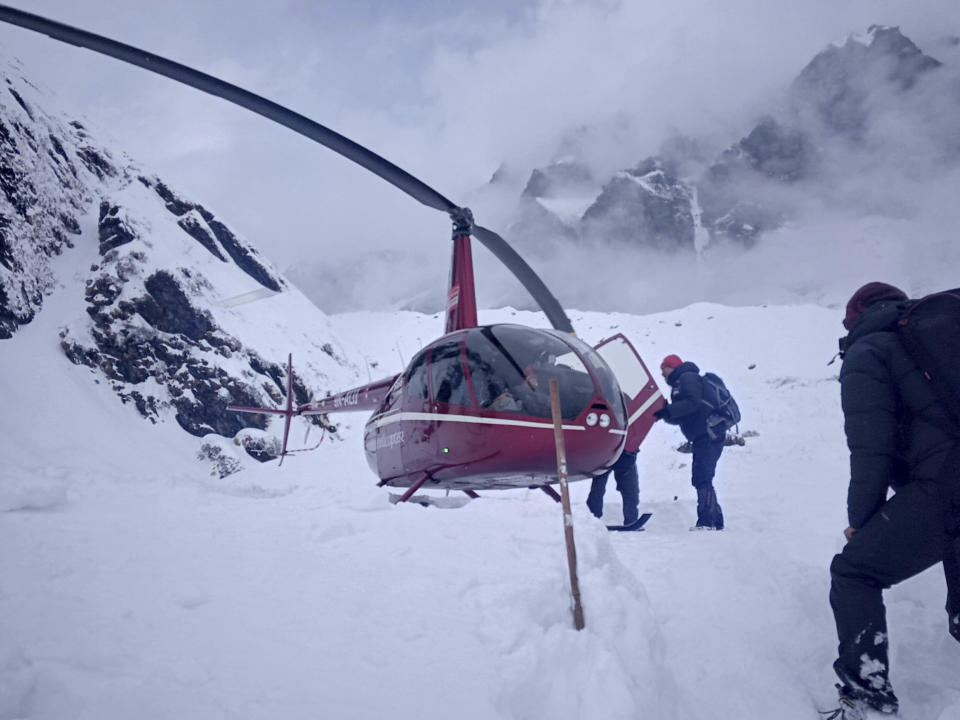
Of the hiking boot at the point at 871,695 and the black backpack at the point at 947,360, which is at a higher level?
the black backpack at the point at 947,360

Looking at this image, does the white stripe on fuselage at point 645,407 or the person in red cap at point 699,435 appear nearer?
the person in red cap at point 699,435

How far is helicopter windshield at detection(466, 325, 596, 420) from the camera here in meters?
4.52

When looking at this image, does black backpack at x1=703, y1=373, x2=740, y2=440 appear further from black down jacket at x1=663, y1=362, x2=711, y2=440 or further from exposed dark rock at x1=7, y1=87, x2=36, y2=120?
exposed dark rock at x1=7, y1=87, x2=36, y2=120

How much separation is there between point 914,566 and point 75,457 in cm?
1994

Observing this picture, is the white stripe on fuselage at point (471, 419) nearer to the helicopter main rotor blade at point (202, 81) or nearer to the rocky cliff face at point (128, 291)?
the helicopter main rotor blade at point (202, 81)

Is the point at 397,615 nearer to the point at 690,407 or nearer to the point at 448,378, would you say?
the point at 448,378

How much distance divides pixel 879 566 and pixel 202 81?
697 centimetres

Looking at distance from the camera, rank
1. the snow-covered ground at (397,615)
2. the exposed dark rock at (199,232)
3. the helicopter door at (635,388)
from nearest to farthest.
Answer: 1. the snow-covered ground at (397,615)
2. the helicopter door at (635,388)
3. the exposed dark rock at (199,232)

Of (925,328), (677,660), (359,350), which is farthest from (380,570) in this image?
(359,350)

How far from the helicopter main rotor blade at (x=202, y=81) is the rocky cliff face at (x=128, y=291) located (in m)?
14.9

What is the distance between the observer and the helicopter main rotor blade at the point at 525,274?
7258mm

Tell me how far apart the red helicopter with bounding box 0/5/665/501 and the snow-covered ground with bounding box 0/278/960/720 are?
24.3 inches

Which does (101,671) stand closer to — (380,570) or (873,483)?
(380,570)

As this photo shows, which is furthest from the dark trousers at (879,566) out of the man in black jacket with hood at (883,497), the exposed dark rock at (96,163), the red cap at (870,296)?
the exposed dark rock at (96,163)
